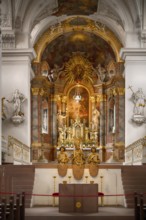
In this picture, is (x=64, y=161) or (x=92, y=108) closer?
(x=64, y=161)

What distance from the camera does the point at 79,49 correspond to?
30.0 meters

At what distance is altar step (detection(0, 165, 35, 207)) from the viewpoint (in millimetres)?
18766

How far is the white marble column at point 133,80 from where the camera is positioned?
80.3 feet

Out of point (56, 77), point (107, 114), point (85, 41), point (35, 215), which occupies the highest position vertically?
point (85, 41)

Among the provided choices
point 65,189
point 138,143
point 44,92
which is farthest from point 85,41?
point 65,189

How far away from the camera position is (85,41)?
2966cm

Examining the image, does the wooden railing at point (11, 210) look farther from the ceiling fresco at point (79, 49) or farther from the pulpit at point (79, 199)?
the ceiling fresco at point (79, 49)

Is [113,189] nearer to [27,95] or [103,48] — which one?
[27,95]

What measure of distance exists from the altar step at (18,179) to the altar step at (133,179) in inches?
133

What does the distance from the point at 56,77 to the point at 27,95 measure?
18.7 feet

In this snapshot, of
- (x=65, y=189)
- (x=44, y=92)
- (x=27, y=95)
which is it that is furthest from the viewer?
(x=44, y=92)

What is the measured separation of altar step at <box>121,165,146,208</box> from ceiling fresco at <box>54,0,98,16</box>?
9192 millimetres

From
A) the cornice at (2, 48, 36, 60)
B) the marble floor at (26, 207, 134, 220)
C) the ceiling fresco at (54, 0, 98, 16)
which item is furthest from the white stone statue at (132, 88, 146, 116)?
the marble floor at (26, 207, 134, 220)

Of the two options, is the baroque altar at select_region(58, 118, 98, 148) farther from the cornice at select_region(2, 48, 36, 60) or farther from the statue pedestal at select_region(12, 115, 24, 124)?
the cornice at select_region(2, 48, 36, 60)
